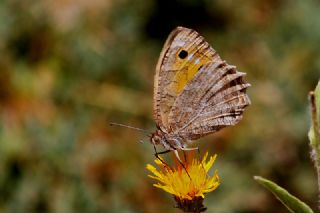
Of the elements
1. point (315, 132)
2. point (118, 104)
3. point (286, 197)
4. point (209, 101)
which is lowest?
point (286, 197)

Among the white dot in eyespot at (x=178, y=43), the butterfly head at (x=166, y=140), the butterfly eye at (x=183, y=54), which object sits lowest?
the butterfly head at (x=166, y=140)

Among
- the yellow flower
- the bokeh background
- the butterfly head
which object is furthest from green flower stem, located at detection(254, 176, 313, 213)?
the bokeh background

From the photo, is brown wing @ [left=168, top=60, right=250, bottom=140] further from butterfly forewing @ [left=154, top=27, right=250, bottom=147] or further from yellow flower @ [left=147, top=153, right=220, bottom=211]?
yellow flower @ [left=147, top=153, right=220, bottom=211]

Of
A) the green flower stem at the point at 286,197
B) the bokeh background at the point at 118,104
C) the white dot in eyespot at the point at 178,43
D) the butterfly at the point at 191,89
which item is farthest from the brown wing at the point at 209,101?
the bokeh background at the point at 118,104

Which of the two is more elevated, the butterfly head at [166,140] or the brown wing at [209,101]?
the brown wing at [209,101]

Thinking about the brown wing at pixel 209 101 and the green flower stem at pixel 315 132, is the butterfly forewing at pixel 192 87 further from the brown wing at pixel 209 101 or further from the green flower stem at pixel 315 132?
the green flower stem at pixel 315 132

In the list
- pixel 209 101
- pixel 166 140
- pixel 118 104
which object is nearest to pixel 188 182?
pixel 166 140

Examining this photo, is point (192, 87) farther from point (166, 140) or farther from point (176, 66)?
point (166, 140)
